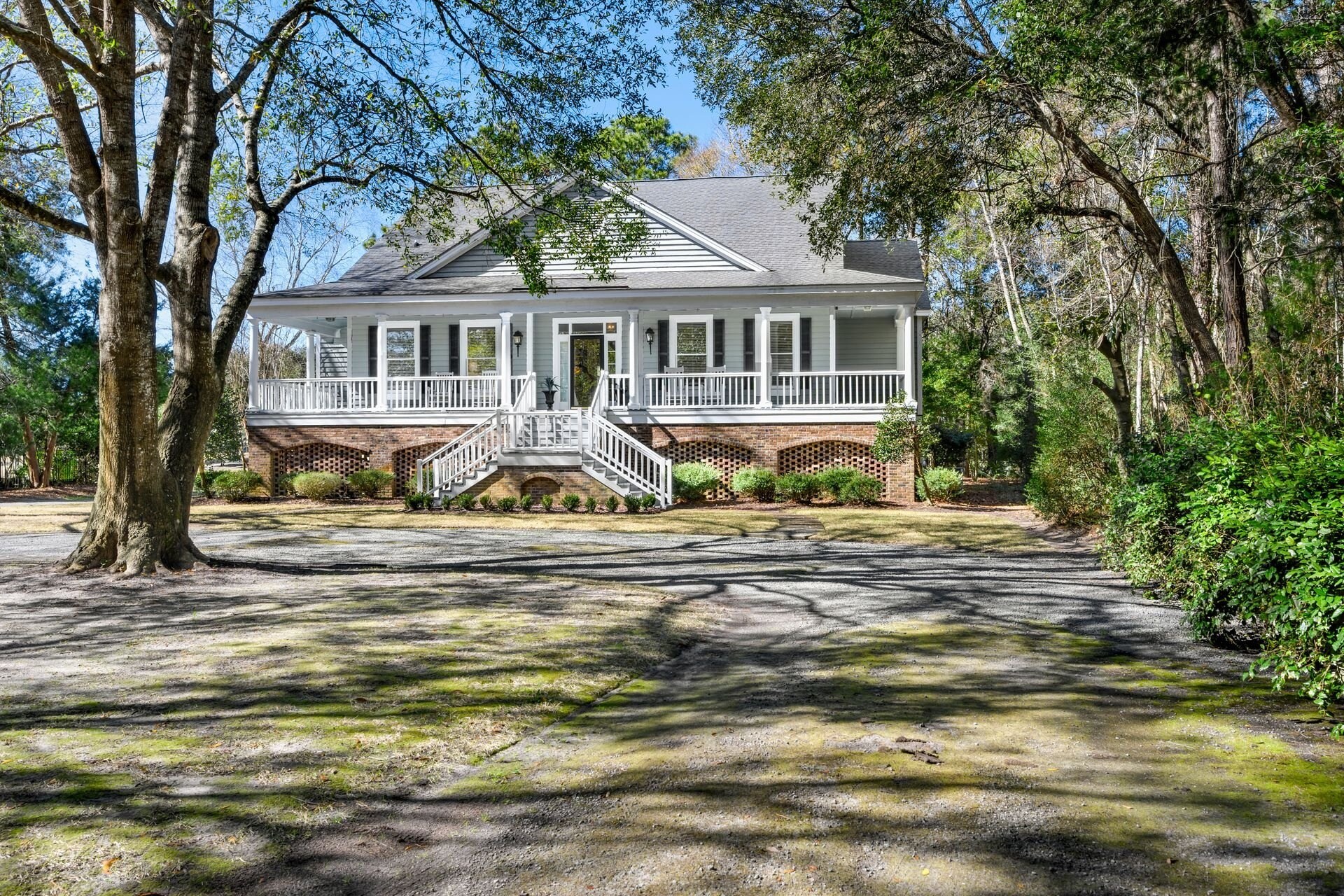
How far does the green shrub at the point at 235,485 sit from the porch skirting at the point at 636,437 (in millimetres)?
893

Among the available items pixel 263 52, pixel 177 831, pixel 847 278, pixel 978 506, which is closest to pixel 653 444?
pixel 847 278

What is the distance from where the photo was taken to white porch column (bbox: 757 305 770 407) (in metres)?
22.5

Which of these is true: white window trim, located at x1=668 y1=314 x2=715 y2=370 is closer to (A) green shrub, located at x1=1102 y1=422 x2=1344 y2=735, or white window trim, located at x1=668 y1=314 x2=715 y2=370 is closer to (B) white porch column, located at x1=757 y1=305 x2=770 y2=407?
(B) white porch column, located at x1=757 y1=305 x2=770 y2=407

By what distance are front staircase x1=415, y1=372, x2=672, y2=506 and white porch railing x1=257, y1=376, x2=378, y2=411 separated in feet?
13.5

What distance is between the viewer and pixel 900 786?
4102 millimetres

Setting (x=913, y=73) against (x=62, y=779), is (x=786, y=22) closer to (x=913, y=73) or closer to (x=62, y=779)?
(x=913, y=73)

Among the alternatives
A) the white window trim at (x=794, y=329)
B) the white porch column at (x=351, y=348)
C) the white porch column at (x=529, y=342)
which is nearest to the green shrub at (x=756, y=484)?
the white window trim at (x=794, y=329)

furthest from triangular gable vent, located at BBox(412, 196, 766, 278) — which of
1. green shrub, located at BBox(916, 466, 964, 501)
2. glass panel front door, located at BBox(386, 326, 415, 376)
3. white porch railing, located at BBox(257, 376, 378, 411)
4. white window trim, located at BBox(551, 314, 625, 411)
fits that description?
green shrub, located at BBox(916, 466, 964, 501)

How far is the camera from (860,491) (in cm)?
2048

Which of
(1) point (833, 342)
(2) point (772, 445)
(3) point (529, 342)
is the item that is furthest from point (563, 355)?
(1) point (833, 342)

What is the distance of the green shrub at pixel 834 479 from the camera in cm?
2108

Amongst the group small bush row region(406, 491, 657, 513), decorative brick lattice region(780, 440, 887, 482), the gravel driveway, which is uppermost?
decorative brick lattice region(780, 440, 887, 482)

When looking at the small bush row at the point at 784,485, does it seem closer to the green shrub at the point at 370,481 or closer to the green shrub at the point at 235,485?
the green shrub at the point at 370,481

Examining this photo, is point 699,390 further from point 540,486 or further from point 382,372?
point 382,372
